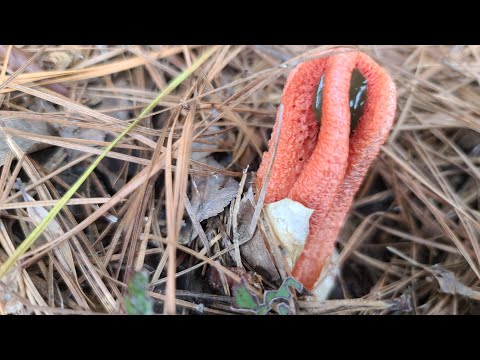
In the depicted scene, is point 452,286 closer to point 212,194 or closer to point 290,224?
point 290,224

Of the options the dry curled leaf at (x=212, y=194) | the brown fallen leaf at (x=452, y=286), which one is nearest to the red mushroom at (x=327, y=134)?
the dry curled leaf at (x=212, y=194)

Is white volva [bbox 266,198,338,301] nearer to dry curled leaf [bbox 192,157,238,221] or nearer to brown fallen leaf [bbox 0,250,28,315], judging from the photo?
dry curled leaf [bbox 192,157,238,221]

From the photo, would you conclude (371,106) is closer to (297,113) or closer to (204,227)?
(297,113)

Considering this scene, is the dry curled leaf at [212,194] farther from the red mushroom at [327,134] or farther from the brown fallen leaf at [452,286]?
the brown fallen leaf at [452,286]

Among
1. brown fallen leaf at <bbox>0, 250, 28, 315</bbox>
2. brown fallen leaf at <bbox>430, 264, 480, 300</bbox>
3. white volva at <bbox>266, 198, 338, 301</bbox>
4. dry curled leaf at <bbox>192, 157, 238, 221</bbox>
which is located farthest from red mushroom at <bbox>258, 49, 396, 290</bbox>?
brown fallen leaf at <bbox>0, 250, 28, 315</bbox>

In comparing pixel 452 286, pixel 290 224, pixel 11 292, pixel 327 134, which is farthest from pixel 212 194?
pixel 452 286
